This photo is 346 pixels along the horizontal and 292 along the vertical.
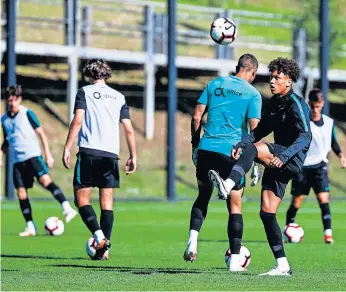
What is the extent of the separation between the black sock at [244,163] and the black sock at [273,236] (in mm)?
430

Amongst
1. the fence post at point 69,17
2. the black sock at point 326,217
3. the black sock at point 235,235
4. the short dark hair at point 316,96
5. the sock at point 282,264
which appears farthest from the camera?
the fence post at point 69,17

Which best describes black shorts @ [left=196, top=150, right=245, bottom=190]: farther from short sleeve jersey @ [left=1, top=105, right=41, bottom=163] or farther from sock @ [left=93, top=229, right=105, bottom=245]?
short sleeve jersey @ [left=1, top=105, right=41, bottom=163]

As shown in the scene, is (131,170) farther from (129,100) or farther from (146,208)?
(129,100)

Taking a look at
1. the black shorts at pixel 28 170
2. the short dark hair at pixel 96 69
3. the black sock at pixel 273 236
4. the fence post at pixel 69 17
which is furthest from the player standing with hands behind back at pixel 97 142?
the fence post at pixel 69 17

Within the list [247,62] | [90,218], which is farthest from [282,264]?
[90,218]

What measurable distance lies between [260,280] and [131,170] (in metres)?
2.97

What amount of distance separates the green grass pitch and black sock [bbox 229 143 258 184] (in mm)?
896

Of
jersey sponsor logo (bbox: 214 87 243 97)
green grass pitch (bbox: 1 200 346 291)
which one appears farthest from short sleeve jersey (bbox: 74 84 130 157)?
jersey sponsor logo (bbox: 214 87 243 97)

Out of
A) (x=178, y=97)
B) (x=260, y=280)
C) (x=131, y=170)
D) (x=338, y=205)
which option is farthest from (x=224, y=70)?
(x=260, y=280)

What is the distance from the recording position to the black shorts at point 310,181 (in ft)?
54.6

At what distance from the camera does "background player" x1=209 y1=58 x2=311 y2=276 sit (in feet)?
35.1

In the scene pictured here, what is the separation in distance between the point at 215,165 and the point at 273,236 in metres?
1.03

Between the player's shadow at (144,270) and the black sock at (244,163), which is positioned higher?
the black sock at (244,163)

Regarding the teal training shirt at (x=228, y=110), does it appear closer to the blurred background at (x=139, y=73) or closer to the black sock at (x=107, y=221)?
the black sock at (x=107, y=221)
